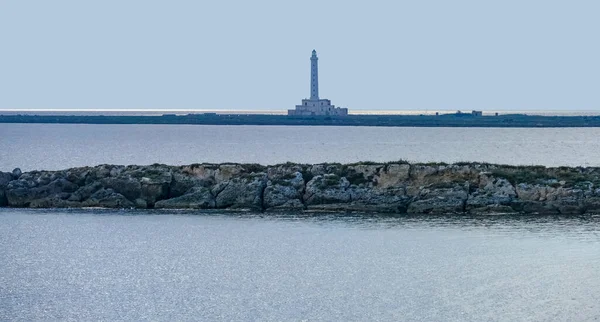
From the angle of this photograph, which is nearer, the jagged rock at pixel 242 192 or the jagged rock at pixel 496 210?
the jagged rock at pixel 496 210

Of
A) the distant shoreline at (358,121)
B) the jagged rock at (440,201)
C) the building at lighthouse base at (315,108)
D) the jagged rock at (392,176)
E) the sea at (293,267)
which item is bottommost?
the distant shoreline at (358,121)

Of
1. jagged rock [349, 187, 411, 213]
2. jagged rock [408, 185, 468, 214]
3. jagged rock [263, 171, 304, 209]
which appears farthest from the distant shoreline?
jagged rock [408, 185, 468, 214]

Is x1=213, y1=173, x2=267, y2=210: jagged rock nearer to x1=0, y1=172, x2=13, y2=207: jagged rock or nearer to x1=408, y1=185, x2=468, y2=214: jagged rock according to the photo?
x1=408, y1=185, x2=468, y2=214: jagged rock

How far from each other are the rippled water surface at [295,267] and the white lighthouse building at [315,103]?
126063mm

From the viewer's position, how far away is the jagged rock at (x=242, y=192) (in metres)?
33.7

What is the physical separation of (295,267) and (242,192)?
10543 mm

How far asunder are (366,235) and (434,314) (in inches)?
358

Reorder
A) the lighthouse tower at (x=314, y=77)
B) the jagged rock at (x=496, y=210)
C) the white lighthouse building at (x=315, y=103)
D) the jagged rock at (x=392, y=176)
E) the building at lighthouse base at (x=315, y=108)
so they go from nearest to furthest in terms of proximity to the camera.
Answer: the jagged rock at (x=496, y=210), the jagged rock at (x=392, y=176), the lighthouse tower at (x=314, y=77), the white lighthouse building at (x=315, y=103), the building at lighthouse base at (x=315, y=108)

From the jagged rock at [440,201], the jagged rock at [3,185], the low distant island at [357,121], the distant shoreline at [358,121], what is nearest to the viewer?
the jagged rock at [440,201]

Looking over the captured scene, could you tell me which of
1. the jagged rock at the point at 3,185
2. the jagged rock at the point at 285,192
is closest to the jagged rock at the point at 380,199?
the jagged rock at the point at 285,192

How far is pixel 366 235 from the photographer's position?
28.1m

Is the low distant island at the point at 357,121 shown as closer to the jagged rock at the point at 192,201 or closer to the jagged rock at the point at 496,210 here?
the jagged rock at the point at 192,201

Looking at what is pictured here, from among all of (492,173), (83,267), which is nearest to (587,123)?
(492,173)

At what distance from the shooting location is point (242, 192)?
3397 cm
